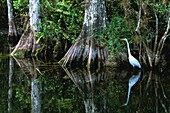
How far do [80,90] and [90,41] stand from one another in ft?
12.8

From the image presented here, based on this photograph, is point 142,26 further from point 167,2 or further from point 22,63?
point 22,63

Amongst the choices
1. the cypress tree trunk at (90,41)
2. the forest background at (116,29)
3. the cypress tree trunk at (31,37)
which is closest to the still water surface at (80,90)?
the cypress tree trunk at (90,41)

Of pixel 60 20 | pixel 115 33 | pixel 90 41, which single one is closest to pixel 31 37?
pixel 60 20

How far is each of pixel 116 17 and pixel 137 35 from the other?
1.05m

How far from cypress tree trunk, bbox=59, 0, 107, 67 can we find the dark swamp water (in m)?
0.56

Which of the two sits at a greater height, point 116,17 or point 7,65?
point 116,17

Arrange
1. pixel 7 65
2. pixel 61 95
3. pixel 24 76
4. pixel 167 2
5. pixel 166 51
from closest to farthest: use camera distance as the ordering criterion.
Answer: pixel 61 95 < pixel 24 76 < pixel 167 2 < pixel 7 65 < pixel 166 51

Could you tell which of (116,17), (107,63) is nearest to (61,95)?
(107,63)

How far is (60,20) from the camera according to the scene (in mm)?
16297

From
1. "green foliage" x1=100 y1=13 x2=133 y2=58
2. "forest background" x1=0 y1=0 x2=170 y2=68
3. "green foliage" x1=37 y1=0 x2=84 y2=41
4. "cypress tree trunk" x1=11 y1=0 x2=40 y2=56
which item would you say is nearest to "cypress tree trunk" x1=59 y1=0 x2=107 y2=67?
"forest background" x1=0 y1=0 x2=170 y2=68

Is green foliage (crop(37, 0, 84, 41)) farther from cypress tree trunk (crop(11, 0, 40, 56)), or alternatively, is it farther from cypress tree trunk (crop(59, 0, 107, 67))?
cypress tree trunk (crop(59, 0, 107, 67))

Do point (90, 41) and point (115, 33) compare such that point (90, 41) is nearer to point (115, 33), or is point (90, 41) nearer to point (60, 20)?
point (115, 33)

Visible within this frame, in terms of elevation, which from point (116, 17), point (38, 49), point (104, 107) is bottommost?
point (104, 107)

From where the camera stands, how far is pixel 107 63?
1388cm
